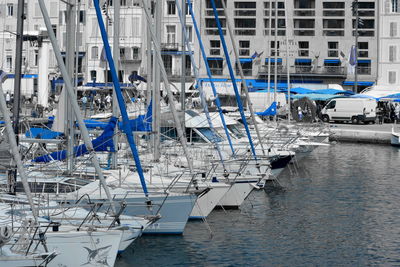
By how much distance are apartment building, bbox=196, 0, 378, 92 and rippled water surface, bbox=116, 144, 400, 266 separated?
48.6m

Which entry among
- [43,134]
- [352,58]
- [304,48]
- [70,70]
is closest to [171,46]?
[304,48]

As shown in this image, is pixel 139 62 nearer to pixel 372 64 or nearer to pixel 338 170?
pixel 372 64

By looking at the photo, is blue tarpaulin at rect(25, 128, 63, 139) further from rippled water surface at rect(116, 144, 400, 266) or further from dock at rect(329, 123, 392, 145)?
dock at rect(329, 123, 392, 145)

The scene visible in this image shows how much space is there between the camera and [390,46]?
80875 mm

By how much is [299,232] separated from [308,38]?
62.4m

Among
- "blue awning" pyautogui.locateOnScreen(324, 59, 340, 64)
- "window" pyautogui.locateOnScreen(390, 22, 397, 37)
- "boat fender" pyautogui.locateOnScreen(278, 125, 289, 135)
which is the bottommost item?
"boat fender" pyautogui.locateOnScreen(278, 125, 289, 135)

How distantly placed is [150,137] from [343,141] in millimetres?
29115

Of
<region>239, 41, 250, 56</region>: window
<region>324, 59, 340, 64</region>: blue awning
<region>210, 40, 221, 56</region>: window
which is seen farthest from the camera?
<region>239, 41, 250, 56</region>: window

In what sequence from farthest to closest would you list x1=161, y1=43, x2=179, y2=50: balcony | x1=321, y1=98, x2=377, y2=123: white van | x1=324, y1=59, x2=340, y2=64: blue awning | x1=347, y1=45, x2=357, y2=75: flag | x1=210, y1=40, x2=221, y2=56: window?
x1=210, y1=40, x2=221, y2=56: window, x1=324, y1=59, x2=340, y2=64: blue awning, x1=161, y1=43, x2=179, y2=50: balcony, x1=347, y1=45, x2=357, y2=75: flag, x1=321, y1=98, x2=377, y2=123: white van

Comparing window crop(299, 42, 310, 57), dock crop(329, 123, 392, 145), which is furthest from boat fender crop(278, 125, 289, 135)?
window crop(299, 42, 310, 57)

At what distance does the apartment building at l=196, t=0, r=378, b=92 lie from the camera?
81.2 metres

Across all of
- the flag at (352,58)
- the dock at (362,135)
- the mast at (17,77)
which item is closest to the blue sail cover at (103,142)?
the mast at (17,77)

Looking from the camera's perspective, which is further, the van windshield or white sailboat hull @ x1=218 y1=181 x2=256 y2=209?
the van windshield

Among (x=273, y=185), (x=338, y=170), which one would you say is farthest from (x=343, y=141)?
(x=273, y=185)
